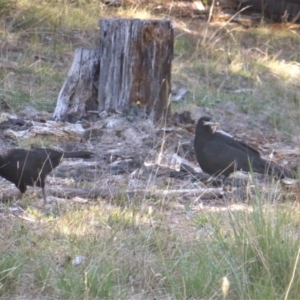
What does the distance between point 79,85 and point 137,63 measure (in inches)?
34.2

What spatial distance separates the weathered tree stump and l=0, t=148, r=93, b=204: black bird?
2979 mm

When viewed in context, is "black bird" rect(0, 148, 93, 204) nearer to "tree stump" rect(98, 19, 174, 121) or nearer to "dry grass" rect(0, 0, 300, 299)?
"dry grass" rect(0, 0, 300, 299)

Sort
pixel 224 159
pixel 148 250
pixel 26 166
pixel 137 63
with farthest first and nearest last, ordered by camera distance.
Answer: pixel 137 63 < pixel 224 159 < pixel 26 166 < pixel 148 250

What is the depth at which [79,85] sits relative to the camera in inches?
376

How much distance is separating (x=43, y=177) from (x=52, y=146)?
198 centimetres

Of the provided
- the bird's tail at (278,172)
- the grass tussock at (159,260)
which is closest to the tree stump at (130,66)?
the bird's tail at (278,172)

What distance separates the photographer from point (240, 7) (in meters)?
15.2

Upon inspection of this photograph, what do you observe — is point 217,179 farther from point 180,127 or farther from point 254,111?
point 254,111

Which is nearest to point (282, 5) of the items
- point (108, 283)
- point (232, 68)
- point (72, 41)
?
point (232, 68)

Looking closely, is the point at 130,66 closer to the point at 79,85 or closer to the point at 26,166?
the point at 79,85

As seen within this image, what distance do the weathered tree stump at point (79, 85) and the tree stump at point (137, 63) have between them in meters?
0.25

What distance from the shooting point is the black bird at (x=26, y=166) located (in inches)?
245

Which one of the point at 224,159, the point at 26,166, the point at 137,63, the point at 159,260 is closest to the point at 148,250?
the point at 159,260

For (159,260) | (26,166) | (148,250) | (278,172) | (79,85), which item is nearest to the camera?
(159,260)
